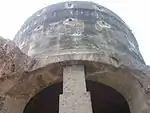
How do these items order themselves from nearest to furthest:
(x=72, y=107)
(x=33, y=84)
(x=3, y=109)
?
(x=72, y=107) → (x=3, y=109) → (x=33, y=84)

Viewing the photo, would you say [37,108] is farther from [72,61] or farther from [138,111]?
[138,111]

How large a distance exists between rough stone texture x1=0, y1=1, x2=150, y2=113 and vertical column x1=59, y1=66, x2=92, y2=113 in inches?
8.6

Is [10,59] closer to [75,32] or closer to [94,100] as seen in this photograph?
[75,32]

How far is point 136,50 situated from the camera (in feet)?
27.2

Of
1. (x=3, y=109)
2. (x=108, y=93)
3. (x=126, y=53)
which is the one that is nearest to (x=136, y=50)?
(x=126, y=53)

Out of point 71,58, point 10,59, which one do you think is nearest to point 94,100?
point 71,58

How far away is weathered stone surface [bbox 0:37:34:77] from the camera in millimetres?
6500

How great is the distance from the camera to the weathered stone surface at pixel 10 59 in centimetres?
650

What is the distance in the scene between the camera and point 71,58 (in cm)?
665

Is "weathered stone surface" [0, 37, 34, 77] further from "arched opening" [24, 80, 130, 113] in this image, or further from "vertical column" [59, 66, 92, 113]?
"arched opening" [24, 80, 130, 113]

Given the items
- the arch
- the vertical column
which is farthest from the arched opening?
the vertical column

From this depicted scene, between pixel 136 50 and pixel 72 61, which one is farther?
pixel 136 50

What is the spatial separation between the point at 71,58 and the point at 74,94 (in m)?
0.87

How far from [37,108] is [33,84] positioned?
155cm
